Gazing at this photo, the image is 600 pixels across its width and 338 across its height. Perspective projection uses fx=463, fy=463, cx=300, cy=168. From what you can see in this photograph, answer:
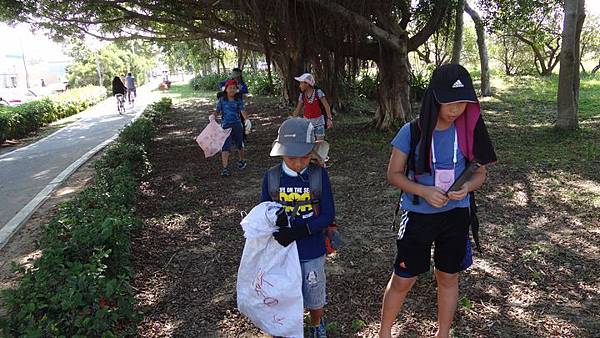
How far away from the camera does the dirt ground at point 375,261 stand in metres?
3.16

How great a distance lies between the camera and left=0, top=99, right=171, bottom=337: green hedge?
2.53m

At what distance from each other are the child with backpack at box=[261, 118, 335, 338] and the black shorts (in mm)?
423

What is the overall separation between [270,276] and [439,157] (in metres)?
1.08

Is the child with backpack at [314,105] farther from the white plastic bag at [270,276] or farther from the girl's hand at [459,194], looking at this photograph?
the girl's hand at [459,194]

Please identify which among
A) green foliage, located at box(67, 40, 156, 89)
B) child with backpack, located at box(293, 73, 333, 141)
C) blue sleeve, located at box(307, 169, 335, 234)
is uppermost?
green foliage, located at box(67, 40, 156, 89)

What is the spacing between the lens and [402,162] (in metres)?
2.39

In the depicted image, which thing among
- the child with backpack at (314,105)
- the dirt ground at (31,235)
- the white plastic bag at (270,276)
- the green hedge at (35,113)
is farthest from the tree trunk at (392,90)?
the green hedge at (35,113)

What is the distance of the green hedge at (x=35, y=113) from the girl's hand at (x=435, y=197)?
13.3m

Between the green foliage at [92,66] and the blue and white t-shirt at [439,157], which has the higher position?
the green foliage at [92,66]

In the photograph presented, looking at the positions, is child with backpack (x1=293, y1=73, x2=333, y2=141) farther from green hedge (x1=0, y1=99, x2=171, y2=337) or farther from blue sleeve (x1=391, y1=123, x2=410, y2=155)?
blue sleeve (x1=391, y1=123, x2=410, y2=155)

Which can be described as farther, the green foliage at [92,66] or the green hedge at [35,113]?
the green foliage at [92,66]

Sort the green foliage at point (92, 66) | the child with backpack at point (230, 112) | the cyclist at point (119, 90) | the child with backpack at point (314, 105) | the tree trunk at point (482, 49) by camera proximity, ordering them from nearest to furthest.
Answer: the child with backpack at point (314, 105) < the child with backpack at point (230, 112) < the tree trunk at point (482, 49) < the cyclist at point (119, 90) < the green foliage at point (92, 66)

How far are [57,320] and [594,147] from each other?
26.8 feet

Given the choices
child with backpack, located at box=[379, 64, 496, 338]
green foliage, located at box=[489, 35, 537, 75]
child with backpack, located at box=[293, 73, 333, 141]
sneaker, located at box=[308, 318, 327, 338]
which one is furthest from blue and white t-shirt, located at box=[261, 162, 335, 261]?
green foliage, located at box=[489, 35, 537, 75]
